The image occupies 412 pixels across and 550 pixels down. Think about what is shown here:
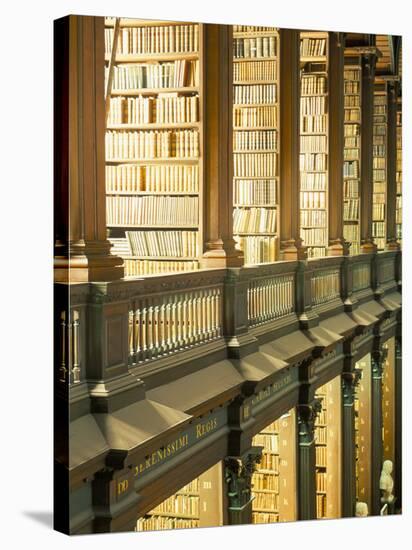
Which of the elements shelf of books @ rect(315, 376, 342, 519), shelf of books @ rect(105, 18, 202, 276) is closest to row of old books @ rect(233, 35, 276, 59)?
Answer: shelf of books @ rect(105, 18, 202, 276)

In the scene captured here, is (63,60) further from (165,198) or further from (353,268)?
Result: (353,268)

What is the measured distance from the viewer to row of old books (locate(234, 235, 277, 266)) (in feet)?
23.9

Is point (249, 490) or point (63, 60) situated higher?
point (63, 60)

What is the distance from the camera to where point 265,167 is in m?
7.66

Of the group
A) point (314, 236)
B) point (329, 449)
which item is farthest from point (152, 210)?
point (329, 449)

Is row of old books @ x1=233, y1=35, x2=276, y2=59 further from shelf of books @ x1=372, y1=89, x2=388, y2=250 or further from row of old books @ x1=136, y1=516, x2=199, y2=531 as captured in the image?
row of old books @ x1=136, y1=516, x2=199, y2=531

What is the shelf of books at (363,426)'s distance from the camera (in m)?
7.37

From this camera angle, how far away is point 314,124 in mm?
7398

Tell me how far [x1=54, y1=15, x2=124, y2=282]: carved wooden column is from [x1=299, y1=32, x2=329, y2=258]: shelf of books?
175 cm

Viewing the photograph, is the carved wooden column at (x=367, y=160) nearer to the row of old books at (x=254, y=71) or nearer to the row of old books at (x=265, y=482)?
the row of old books at (x=254, y=71)

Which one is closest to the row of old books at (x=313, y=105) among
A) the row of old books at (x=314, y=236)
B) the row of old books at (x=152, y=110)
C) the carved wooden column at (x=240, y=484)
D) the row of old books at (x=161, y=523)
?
the row of old books at (x=314, y=236)

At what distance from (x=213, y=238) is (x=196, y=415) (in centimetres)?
110

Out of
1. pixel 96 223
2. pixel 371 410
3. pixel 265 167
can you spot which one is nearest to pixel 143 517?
pixel 96 223

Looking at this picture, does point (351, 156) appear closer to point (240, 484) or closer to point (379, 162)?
point (379, 162)
